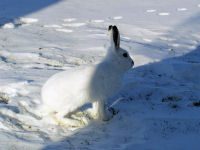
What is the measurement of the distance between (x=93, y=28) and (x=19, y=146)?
573cm

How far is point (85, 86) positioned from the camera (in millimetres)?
3463

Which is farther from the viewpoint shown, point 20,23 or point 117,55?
point 20,23

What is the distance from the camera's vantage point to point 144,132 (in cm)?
345

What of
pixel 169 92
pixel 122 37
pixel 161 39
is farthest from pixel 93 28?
pixel 169 92

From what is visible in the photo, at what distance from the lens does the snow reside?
345 centimetres

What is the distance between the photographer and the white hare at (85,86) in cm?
347

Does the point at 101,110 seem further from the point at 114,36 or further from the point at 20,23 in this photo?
the point at 20,23

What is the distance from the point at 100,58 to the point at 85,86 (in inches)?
112

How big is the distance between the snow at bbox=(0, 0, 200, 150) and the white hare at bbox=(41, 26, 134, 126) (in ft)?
0.77

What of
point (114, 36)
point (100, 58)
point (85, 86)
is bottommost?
point (100, 58)

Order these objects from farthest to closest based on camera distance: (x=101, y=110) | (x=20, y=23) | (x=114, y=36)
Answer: (x=20, y=23) < (x=101, y=110) < (x=114, y=36)

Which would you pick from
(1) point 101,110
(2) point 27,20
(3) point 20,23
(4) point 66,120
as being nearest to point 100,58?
(1) point 101,110

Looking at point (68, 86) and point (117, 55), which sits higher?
point (117, 55)

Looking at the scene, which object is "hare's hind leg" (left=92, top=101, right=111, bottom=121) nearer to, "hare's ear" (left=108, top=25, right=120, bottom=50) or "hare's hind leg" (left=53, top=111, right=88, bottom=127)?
"hare's hind leg" (left=53, top=111, right=88, bottom=127)
